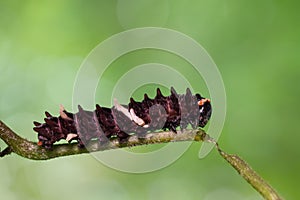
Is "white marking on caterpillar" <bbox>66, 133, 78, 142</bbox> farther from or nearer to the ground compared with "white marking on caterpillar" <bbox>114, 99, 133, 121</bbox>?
farther from the ground

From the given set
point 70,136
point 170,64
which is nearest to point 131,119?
point 70,136

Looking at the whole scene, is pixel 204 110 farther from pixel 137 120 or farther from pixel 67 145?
pixel 67 145

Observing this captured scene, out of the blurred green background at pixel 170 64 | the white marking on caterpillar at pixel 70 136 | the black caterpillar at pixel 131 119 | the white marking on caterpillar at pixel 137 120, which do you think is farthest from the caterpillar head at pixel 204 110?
the blurred green background at pixel 170 64

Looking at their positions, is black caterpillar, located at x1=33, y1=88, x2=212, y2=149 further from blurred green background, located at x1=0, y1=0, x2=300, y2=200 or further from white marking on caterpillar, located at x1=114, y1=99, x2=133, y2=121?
blurred green background, located at x1=0, y1=0, x2=300, y2=200

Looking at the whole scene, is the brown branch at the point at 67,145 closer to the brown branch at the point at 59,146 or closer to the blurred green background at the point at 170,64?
the brown branch at the point at 59,146

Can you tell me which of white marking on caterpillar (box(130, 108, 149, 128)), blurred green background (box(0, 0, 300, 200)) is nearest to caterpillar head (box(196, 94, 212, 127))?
white marking on caterpillar (box(130, 108, 149, 128))

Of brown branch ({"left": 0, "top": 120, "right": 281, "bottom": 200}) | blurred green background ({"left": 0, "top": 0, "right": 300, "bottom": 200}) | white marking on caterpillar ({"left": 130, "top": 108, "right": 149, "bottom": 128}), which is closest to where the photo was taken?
brown branch ({"left": 0, "top": 120, "right": 281, "bottom": 200})
